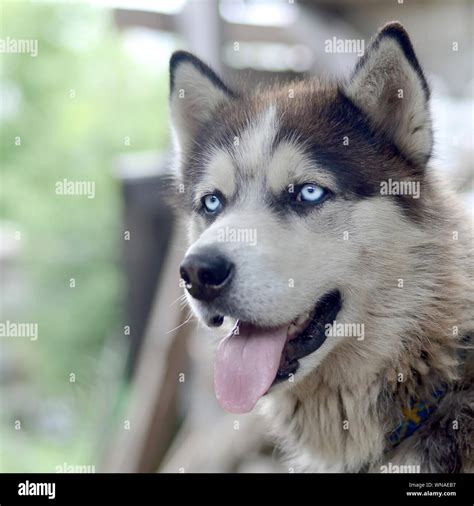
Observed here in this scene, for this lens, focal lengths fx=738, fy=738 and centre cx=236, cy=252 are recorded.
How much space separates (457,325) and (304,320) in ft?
1.41

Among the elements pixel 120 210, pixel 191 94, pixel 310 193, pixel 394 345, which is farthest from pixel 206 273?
pixel 120 210

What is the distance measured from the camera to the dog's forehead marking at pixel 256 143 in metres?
2.11

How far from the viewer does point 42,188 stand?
12164 mm

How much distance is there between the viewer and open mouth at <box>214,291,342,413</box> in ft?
A: 6.38

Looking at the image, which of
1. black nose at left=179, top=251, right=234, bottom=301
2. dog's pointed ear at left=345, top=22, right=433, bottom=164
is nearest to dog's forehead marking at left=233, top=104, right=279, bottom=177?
dog's pointed ear at left=345, top=22, right=433, bottom=164

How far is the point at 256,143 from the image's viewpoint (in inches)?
84.7

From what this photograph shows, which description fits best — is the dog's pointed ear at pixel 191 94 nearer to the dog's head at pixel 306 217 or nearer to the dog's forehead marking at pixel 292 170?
the dog's head at pixel 306 217

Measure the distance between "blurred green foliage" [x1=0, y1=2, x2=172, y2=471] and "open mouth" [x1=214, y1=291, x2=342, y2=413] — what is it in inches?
277

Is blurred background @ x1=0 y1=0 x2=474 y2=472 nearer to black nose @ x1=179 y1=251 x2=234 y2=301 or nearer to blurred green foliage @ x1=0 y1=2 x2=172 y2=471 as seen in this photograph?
blurred green foliage @ x1=0 y1=2 x2=172 y2=471

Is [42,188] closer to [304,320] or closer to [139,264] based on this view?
[139,264]

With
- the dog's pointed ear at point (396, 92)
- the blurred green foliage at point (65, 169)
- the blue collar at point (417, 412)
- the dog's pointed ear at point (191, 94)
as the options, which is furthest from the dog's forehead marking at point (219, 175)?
the blurred green foliage at point (65, 169)

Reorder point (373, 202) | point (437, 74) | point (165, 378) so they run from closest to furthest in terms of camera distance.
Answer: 1. point (373, 202)
2. point (165, 378)
3. point (437, 74)

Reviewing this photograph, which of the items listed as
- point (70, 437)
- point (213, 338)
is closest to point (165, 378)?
point (213, 338)
